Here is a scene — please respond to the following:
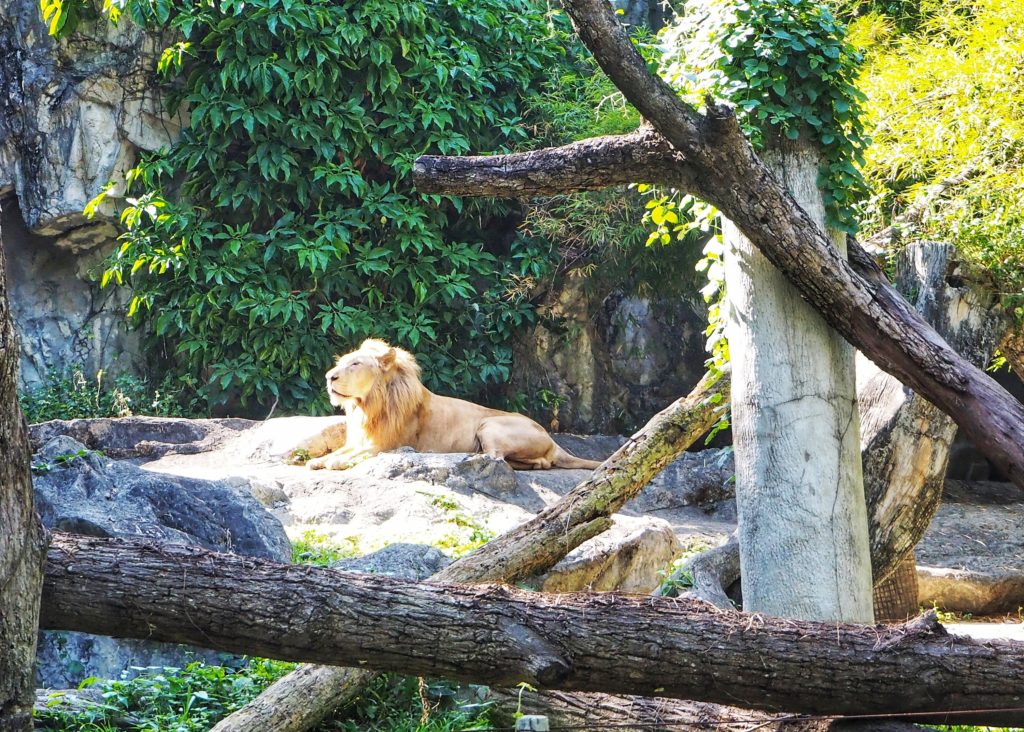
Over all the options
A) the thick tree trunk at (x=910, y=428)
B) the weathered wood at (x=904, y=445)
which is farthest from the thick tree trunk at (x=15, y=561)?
the weathered wood at (x=904, y=445)

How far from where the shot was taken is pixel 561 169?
493cm

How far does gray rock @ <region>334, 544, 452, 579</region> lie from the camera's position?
570 centimetres

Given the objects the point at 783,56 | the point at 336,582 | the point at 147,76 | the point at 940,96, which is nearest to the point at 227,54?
the point at 147,76

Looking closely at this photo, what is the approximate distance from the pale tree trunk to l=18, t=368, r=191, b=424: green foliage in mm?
8888

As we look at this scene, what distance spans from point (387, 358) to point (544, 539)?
599 centimetres

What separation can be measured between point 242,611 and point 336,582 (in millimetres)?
311

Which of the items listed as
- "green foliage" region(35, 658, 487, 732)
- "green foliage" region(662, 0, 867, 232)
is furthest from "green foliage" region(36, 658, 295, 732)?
"green foliage" region(662, 0, 867, 232)

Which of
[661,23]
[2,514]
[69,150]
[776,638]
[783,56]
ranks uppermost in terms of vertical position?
[661,23]

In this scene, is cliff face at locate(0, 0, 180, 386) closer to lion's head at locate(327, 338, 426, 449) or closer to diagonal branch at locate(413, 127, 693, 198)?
lion's head at locate(327, 338, 426, 449)

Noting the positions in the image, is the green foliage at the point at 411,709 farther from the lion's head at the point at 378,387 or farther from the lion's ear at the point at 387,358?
the lion's ear at the point at 387,358

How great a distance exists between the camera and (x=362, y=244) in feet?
42.8

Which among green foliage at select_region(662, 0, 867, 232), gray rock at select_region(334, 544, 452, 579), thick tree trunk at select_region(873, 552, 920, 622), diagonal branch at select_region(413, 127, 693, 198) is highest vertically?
green foliage at select_region(662, 0, 867, 232)

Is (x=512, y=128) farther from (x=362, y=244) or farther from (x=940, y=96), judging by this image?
(x=940, y=96)

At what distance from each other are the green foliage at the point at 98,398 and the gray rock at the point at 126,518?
21.9 ft
